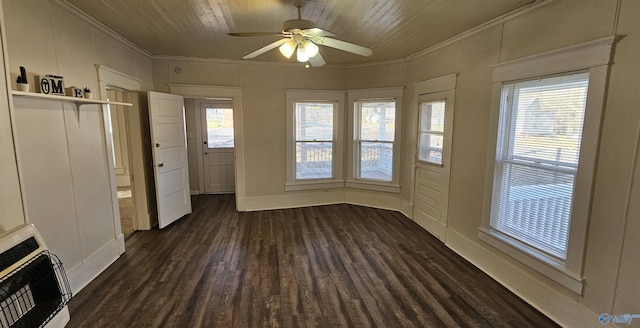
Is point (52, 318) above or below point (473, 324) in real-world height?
above

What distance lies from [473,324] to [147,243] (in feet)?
12.1

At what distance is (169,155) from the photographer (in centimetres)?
419

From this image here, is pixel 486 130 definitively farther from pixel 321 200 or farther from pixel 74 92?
pixel 74 92

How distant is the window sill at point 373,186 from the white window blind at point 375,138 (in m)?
0.10

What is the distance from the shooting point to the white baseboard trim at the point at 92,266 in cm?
256

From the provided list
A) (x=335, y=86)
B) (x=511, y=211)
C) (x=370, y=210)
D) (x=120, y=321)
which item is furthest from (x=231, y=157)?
(x=511, y=211)

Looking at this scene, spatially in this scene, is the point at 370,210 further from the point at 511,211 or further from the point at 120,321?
the point at 120,321

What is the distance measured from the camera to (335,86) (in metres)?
5.03

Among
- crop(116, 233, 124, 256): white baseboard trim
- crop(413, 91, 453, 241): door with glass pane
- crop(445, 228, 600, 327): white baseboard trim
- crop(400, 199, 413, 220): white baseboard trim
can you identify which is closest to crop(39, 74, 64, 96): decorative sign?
crop(116, 233, 124, 256): white baseboard trim

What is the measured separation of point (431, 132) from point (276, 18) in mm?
2514

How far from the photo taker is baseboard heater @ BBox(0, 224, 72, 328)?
1490 millimetres

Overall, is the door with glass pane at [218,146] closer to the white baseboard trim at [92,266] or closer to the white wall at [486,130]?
the white wall at [486,130]

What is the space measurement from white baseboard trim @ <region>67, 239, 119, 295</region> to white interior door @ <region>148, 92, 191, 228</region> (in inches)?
35.4

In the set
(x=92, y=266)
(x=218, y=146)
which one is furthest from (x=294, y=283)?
(x=218, y=146)
